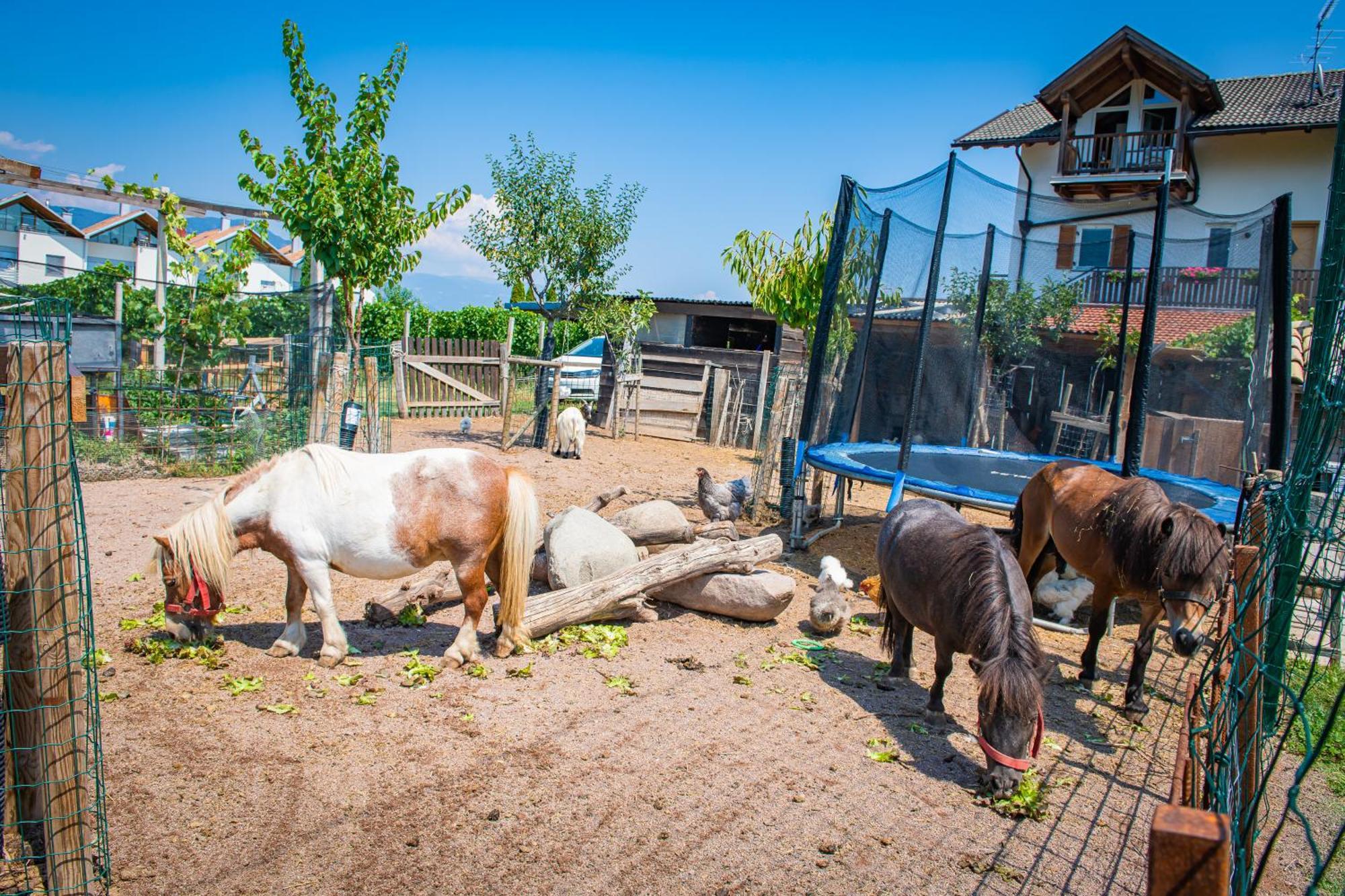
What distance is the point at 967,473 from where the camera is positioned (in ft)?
31.5

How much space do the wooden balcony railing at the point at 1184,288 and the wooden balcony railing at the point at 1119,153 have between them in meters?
10.9

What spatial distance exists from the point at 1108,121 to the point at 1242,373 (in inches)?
615

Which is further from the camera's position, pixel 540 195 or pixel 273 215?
pixel 540 195

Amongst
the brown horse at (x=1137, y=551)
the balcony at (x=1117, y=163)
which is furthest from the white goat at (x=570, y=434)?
the balcony at (x=1117, y=163)

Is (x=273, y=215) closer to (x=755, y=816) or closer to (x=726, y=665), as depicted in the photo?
(x=726, y=665)

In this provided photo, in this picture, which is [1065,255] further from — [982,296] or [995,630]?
[995,630]

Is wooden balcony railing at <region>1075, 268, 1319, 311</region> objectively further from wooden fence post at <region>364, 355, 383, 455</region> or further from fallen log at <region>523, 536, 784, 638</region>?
wooden fence post at <region>364, 355, 383, 455</region>

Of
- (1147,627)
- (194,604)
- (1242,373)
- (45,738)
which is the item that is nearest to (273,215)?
(194,604)

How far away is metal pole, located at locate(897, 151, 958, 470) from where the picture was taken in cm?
821

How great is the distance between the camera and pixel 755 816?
3.79 metres

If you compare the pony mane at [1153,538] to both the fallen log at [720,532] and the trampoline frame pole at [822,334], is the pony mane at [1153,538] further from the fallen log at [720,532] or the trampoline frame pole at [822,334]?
the trampoline frame pole at [822,334]

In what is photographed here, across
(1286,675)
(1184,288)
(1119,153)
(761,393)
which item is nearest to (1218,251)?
(1184,288)

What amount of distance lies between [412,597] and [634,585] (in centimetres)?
158

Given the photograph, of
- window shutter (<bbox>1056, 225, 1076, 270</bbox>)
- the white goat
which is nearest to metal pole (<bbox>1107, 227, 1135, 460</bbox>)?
window shutter (<bbox>1056, 225, 1076, 270</bbox>)
